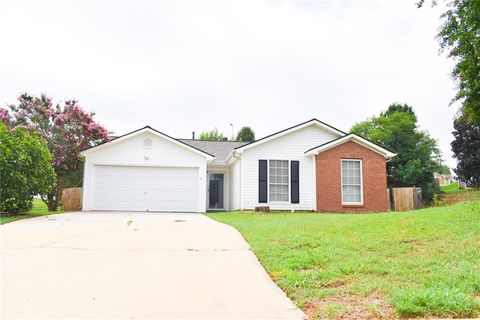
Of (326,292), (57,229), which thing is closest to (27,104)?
(57,229)

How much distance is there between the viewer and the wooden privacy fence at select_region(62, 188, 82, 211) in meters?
18.5

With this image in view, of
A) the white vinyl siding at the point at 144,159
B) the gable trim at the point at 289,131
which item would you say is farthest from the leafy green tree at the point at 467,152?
the white vinyl siding at the point at 144,159

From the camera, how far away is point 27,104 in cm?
1905

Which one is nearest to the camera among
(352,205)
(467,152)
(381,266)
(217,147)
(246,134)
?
(381,266)

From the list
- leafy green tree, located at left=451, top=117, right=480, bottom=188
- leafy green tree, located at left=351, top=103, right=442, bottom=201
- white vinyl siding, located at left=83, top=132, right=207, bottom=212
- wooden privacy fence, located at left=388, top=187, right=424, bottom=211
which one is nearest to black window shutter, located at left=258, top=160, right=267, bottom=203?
white vinyl siding, located at left=83, top=132, right=207, bottom=212

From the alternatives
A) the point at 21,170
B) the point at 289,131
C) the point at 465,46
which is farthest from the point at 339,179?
the point at 21,170

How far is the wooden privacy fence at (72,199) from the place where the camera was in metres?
18.5

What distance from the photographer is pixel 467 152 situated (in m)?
32.2

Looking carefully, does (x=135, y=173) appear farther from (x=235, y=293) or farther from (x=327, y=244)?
(x=235, y=293)

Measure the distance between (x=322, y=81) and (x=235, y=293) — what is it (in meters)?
15.9

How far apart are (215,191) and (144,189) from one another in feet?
15.4

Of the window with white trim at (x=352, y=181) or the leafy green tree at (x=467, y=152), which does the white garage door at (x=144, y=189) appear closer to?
the window with white trim at (x=352, y=181)

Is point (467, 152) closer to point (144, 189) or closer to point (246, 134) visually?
Answer: point (246, 134)

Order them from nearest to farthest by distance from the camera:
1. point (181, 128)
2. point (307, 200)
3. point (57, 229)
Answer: point (57, 229)
point (307, 200)
point (181, 128)
